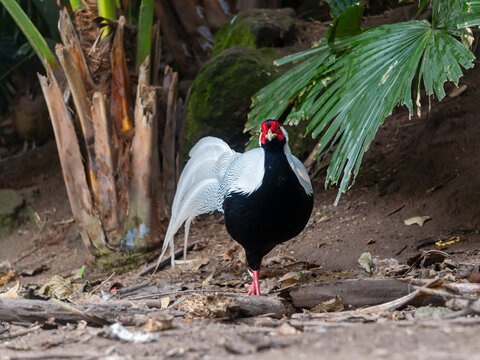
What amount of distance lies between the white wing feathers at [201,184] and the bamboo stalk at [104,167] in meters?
0.84

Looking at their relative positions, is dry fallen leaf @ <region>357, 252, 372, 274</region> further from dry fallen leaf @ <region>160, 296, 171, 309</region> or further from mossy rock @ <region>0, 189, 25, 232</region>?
mossy rock @ <region>0, 189, 25, 232</region>

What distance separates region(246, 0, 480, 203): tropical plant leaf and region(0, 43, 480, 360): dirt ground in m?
0.94

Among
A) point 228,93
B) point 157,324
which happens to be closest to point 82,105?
point 228,93

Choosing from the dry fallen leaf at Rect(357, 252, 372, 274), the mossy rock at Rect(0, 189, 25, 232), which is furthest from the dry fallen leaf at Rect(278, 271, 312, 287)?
the mossy rock at Rect(0, 189, 25, 232)

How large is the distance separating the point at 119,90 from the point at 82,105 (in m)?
0.35

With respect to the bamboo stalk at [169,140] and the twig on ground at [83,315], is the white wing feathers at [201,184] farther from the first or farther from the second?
the twig on ground at [83,315]

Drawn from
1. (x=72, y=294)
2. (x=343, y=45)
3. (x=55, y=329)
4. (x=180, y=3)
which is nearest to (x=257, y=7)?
(x=180, y=3)

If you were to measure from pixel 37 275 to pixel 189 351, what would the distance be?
413 centimetres

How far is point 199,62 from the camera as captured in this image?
303 inches

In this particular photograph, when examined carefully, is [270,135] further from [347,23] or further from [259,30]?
[259,30]

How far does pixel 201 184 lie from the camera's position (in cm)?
434

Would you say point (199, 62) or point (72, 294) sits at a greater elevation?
point (199, 62)

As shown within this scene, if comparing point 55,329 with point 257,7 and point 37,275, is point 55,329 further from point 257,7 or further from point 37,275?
point 257,7

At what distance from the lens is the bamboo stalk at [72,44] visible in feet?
15.9
